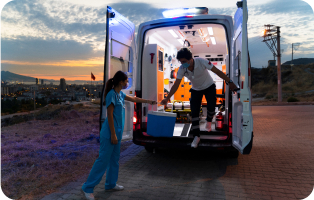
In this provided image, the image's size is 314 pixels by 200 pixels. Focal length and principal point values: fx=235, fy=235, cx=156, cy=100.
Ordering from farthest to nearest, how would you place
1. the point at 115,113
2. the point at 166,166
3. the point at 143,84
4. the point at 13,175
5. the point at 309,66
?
the point at 309,66 → the point at 143,84 → the point at 166,166 → the point at 13,175 → the point at 115,113

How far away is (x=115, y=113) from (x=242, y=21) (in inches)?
87.9

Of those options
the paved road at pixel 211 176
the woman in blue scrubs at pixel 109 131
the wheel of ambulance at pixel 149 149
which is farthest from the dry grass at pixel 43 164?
the wheel of ambulance at pixel 149 149

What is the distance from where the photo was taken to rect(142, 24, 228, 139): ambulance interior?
4992 millimetres

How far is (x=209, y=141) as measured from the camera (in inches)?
168

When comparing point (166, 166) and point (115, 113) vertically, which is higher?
point (115, 113)

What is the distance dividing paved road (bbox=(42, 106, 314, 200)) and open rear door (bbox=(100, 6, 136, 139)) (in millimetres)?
965

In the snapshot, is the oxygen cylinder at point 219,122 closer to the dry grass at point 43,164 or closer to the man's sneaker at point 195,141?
the man's sneaker at point 195,141

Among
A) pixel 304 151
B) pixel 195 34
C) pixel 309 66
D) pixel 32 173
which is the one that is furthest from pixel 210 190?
pixel 309 66

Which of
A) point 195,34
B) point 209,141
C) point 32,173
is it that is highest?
point 195,34

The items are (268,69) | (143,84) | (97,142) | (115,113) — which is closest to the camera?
(115,113)

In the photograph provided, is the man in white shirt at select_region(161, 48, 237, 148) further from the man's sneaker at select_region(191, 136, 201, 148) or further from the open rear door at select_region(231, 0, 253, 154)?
the open rear door at select_region(231, 0, 253, 154)

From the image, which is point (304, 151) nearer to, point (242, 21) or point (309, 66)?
point (242, 21)

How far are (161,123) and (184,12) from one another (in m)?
2.22

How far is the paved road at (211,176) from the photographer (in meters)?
3.36
